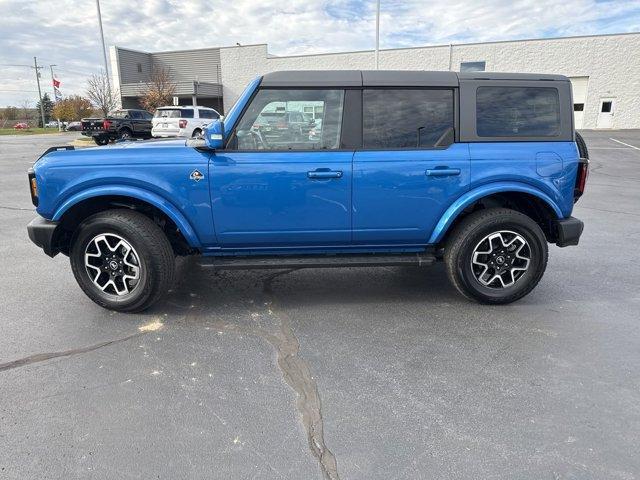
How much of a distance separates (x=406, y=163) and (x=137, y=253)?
2305mm

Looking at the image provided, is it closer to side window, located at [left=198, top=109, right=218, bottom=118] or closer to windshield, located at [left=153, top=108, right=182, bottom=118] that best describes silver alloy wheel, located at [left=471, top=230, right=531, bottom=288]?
windshield, located at [left=153, top=108, right=182, bottom=118]

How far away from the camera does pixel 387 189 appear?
3678 mm

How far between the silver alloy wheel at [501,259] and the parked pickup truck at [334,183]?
0.01 m

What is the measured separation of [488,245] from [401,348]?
128 cm

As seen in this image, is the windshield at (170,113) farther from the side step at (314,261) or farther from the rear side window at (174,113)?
the side step at (314,261)

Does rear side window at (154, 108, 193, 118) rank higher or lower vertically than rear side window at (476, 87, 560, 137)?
higher

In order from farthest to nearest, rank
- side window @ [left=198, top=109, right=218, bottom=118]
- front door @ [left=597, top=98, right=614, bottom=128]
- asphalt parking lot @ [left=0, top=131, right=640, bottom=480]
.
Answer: front door @ [left=597, top=98, right=614, bottom=128], side window @ [left=198, top=109, right=218, bottom=118], asphalt parking lot @ [left=0, top=131, right=640, bottom=480]

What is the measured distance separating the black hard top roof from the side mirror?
1.69 ft

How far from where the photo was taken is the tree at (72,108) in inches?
2131

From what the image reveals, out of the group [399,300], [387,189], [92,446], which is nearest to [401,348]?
[399,300]

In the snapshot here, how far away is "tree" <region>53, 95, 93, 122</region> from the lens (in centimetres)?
5412

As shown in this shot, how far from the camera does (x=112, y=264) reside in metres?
3.79

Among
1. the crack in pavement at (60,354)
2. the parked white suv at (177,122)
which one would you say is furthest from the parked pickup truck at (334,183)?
the parked white suv at (177,122)

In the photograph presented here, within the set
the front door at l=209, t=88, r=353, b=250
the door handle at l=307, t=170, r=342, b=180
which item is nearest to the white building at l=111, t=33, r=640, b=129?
the front door at l=209, t=88, r=353, b=250
